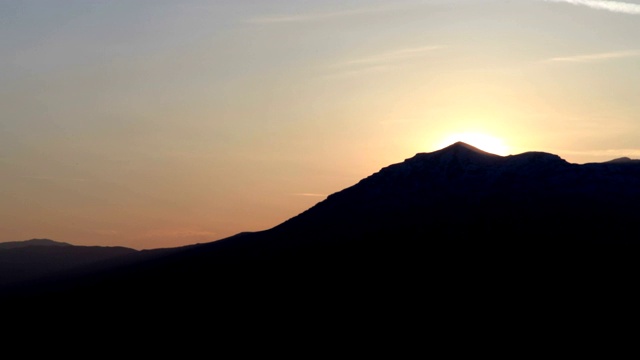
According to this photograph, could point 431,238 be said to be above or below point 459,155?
below

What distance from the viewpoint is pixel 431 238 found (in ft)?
522

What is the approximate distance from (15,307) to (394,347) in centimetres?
9891

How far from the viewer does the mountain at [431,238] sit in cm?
14262

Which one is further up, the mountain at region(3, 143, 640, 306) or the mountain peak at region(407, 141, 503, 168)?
the mountain peak at region(407, 141, 503, 168)

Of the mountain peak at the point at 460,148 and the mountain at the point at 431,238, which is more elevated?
the mountain peak at the point at 460,148

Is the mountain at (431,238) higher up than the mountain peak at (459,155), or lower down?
lower down

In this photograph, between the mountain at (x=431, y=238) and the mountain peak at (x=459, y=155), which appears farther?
the mountain peak at (x=459, y=155)

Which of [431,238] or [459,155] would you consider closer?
[431,238]

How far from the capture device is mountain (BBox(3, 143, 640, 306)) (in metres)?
143

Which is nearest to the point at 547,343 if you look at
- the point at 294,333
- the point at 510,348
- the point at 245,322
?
the point at 510,348

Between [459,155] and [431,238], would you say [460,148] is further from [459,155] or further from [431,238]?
[431,238]

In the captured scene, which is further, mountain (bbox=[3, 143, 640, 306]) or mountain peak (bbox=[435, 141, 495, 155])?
mountain peak (bbox=[435, 141, 495, 155])

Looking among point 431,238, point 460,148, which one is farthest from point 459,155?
point 431,238

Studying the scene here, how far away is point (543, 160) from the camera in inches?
6969
